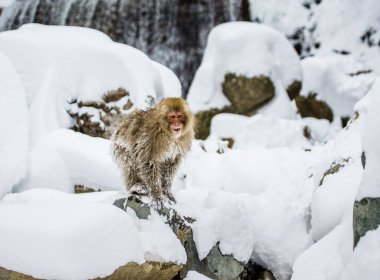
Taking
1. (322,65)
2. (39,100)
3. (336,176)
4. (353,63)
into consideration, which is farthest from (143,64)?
(353,63)

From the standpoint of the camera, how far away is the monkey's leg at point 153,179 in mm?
3152

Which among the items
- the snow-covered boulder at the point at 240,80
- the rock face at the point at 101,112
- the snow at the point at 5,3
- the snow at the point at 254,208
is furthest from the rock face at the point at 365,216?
the snow at the point at 5,3

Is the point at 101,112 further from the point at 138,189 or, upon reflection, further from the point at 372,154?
the point at 372,154

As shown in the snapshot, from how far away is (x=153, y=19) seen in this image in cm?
1116

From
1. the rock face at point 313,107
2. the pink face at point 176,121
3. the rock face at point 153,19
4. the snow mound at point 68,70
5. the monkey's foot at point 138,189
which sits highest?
the pink face at point 176,121

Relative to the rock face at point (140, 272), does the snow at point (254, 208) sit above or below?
below

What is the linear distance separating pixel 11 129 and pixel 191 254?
8.35ft

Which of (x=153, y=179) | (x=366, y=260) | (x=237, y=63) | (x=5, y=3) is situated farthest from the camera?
(x=5, y=3)

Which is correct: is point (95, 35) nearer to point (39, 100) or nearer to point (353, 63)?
point (39, 100)

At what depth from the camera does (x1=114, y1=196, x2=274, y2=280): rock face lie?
3156mm

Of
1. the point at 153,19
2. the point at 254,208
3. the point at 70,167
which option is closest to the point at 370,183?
the point at 254,208

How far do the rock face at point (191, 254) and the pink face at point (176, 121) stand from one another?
660mm

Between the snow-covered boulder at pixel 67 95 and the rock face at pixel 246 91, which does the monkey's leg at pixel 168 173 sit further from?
the rock face at pixel 246 91

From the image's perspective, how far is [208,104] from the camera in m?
9.05
